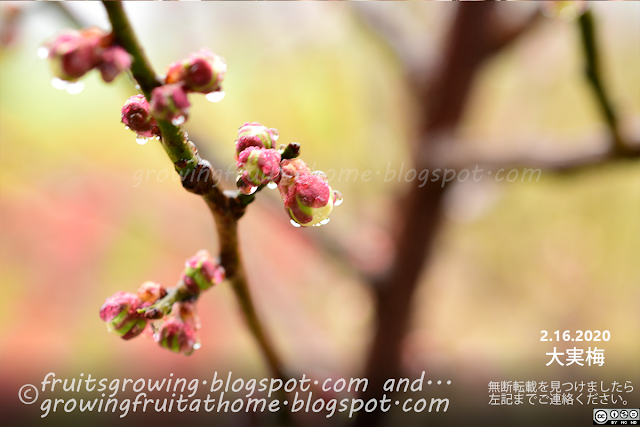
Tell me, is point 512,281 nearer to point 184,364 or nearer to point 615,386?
point 615,386

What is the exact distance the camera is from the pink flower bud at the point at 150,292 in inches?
15.5

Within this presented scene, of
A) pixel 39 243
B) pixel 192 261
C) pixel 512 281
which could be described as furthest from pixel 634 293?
pixel 39 243

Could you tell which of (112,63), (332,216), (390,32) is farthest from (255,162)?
(332,216)

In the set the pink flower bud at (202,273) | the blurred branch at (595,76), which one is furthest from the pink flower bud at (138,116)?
the blurred branch at (595,76)

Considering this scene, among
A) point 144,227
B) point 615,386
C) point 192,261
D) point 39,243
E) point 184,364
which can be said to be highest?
point 192,261

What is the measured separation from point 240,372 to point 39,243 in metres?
1.12

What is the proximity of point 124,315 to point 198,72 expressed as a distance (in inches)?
8.8

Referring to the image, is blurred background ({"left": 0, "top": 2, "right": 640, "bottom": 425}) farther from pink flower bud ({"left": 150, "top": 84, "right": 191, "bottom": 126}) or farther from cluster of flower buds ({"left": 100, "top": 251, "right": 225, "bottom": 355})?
pink flower bud ({"left": 150, "top": 84, "right": 191, "bottom": 126})

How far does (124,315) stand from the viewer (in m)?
0.38

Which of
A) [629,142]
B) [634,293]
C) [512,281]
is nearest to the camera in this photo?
[629,142]

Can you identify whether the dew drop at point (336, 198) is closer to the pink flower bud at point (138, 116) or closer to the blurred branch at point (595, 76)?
the pink flower bud at point (138, 116)

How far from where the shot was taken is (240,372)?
1.89 m

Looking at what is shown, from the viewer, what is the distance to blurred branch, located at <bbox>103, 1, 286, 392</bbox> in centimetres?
26

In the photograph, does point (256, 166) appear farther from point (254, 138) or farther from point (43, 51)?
point (43, 51)
